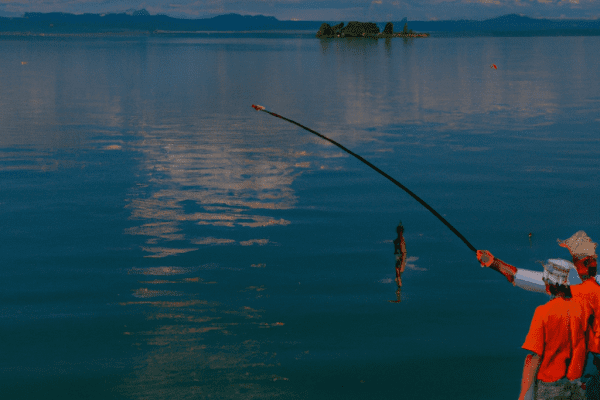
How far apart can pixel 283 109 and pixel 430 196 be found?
22.2m

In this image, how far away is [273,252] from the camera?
1347 centimetres

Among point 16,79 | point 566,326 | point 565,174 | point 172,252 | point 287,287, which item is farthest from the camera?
point 16,79

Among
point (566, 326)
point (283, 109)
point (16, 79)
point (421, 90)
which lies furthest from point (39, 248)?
point (16, 79)

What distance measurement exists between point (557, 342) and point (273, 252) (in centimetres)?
916

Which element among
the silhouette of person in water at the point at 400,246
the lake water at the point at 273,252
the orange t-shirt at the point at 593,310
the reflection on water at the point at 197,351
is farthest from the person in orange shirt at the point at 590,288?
the reflection on water at the point at 197,351

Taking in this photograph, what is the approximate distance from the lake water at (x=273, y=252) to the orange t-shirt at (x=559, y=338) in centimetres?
356

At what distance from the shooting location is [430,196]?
58.2 ft

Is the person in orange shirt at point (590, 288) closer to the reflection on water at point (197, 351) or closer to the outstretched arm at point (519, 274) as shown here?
the outstretched arm at point (519, 274)

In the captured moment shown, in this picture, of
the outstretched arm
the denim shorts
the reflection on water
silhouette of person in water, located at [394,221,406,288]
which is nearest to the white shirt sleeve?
the outstretched arm

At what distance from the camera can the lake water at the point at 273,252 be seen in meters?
8.70

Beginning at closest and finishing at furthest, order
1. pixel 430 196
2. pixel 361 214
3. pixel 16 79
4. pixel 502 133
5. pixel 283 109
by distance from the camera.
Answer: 1. pixel 361 214
2. pixel 430 196
3. pixel 502 133
4. pixel 283 109
5. pixel 16 79

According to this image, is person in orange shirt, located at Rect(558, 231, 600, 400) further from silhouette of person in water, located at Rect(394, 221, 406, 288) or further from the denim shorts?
silhouette of person in water, located at Rect(394, 221, 406, 288)

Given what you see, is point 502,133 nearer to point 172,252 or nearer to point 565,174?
point 565,174

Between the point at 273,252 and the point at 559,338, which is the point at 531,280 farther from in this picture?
the point at 273,252
